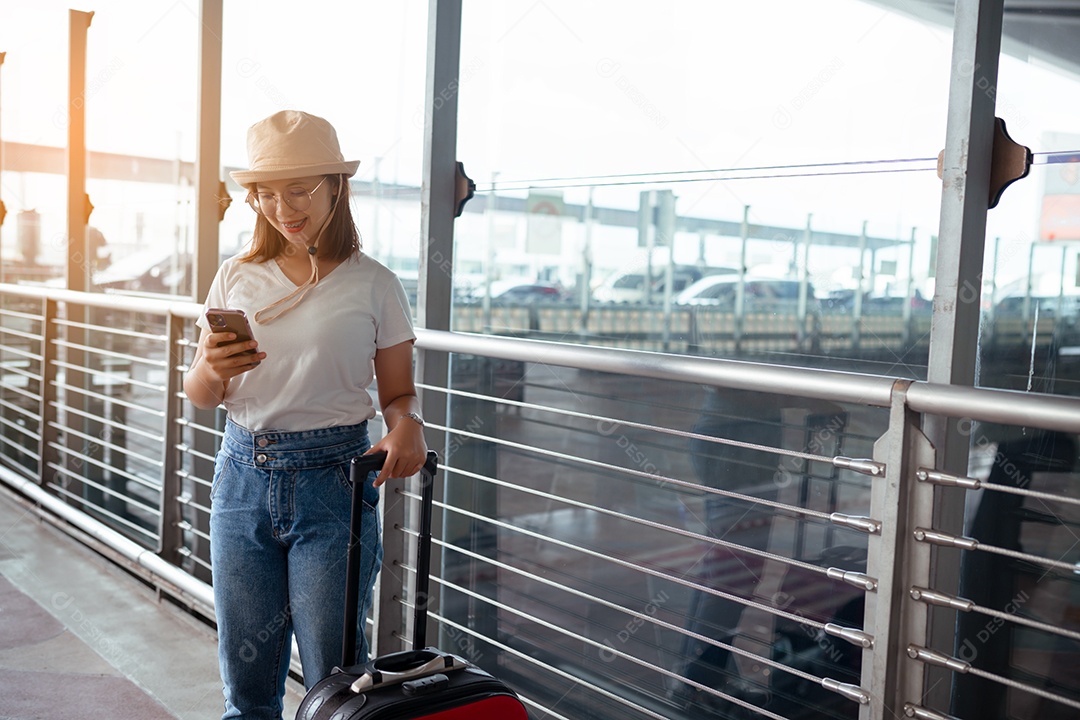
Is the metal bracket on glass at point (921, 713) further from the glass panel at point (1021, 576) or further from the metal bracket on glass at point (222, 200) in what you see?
the metal bracket on glass at point (222, 200)

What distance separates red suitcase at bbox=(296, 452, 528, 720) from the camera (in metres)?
1.44

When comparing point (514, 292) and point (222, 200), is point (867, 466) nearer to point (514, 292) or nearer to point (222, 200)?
point (514, 292)

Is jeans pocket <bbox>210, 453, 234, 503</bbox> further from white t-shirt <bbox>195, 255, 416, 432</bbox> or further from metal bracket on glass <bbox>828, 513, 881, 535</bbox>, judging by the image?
metal bracket on glass <bbox>828, 513, 881, 535</bbox>

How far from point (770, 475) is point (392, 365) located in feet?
2.84

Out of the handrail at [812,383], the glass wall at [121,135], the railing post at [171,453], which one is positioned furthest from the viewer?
the glass wall at [121,135]

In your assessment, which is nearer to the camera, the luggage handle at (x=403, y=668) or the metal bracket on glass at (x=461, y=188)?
the luggage handle at (x=403, y=668)

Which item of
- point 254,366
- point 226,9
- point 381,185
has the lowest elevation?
point 254,366

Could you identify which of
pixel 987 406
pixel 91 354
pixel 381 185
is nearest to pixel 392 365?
pixel 987 406

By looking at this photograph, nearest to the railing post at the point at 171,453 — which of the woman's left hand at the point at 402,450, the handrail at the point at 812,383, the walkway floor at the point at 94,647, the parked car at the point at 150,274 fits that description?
the walkway floor at the point at 94,647

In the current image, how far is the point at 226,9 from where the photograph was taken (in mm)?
3535

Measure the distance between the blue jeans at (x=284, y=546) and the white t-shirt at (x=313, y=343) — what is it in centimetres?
4

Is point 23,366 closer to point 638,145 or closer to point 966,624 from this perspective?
point 638,145

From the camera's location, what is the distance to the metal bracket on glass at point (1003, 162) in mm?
1516

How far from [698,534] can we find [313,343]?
2.70 feet
